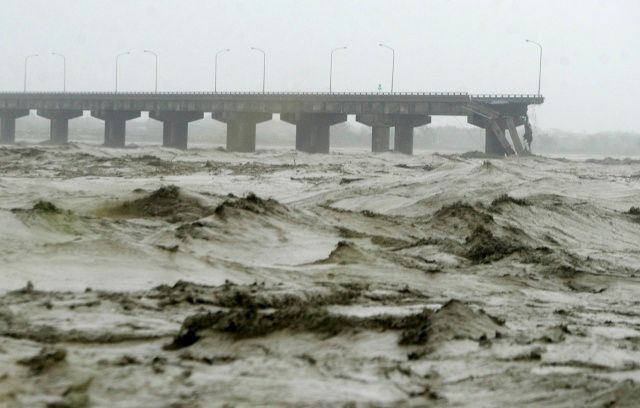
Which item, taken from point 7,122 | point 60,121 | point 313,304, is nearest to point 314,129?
point 60,121

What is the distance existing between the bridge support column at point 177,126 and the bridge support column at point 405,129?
18440 mm

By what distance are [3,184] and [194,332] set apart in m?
16.9

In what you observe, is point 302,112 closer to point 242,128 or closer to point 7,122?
point 242,128

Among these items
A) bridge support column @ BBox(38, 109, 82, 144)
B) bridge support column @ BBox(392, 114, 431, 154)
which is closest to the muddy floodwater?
bridge support column @ BBox(392, 114, 431, 154)

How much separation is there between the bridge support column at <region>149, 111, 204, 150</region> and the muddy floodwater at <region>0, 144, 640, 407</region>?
66.4 m

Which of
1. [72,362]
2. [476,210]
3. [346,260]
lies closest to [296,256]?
[346,260]

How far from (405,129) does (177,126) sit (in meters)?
20.6

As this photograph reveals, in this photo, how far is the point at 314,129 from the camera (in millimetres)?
79000

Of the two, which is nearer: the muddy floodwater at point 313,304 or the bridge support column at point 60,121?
the muddy floodwater at point 313,304

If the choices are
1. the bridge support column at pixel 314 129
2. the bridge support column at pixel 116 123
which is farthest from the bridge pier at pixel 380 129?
the bridge support column at pixel 116 123

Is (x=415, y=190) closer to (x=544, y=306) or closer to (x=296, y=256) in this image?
(x=296, y=256)

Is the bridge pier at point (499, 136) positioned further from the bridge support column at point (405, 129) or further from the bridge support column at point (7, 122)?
the bridge support column at point (7, 122)

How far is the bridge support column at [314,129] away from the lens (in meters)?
78.4

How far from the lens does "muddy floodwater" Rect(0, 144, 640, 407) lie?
6992 millimetres
